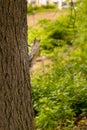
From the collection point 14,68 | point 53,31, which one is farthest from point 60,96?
point 53,31

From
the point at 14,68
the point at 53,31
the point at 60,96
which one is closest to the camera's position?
the point at 14,68

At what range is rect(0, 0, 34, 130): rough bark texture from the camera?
11.2ft

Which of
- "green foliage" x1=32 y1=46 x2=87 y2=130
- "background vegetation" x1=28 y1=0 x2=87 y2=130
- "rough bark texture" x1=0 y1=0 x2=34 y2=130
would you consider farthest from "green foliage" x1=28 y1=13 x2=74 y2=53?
"rough bark texture" x1=0 y1=0 x2=34 y2=130

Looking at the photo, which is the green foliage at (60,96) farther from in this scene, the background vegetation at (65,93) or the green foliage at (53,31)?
the green foliage at (53,31)

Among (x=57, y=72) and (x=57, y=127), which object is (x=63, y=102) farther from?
(x=57, y=72)

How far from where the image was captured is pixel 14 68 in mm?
3512

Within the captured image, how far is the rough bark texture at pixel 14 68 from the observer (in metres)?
3.40

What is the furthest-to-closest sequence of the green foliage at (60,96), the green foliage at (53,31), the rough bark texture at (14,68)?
the green foliage at (53,31) → the green foliage at (60,96) → the rough bark texture at (14,68)

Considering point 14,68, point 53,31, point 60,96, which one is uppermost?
point 14,68

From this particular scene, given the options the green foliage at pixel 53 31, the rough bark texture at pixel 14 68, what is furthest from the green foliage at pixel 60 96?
the green foliage at pixel 53 31

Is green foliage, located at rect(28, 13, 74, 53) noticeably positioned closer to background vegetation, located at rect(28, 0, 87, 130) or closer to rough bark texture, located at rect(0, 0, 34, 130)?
background vegetation, located at rect(28, 0, 87, 130)

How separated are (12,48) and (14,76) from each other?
0.28 meters

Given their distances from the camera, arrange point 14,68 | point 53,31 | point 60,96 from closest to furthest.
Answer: point 14,68 < point 60,96 < point 53,31

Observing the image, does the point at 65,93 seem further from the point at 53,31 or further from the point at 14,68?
the point at 53,31
